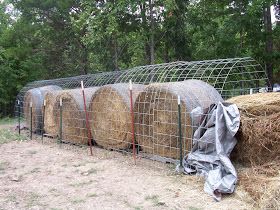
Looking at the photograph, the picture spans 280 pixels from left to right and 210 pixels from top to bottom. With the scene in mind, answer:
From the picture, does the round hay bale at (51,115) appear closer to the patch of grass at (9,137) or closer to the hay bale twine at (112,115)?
the patch of grass at (9,137)

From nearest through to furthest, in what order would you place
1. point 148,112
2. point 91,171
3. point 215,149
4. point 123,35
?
1. point 215,149
2. point 91,171
3. point 148,112
4. point 123,35

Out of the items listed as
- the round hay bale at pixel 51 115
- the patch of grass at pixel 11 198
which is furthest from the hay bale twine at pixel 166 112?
the round hay bale at pixel 51 115

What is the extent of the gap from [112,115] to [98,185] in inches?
118

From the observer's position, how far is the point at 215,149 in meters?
6.24

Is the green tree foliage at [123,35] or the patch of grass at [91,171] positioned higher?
the green tree foliage at [123,35]

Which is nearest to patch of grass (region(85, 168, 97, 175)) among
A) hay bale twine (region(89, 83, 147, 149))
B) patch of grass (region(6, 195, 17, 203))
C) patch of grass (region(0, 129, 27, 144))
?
hay bale twine (region(89, 83, 147, 149))

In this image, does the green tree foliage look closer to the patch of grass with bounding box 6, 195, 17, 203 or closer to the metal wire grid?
the metal wire grid

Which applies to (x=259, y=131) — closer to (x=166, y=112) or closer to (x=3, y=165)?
(x=166, y=112)

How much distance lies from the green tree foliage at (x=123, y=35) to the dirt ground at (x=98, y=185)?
7.17 metres

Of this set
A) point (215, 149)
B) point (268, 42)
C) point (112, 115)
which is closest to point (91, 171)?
point (112, 115)

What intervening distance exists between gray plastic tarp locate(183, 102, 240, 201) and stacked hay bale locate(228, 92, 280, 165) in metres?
0.16

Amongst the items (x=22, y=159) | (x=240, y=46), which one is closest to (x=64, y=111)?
(x=22, y=159)

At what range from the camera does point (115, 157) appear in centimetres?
838

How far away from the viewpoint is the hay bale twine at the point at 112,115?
28.3 ft
